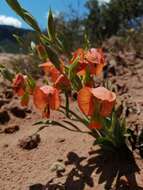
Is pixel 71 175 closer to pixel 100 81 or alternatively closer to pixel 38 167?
pixel 38 167

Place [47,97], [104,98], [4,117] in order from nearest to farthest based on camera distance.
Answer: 1. [104,98]
2. [47,97]
3. [4,117]

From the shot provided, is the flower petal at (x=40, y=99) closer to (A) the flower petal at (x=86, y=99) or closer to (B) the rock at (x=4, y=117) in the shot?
(A) the flower petal at (x=86, y=99)

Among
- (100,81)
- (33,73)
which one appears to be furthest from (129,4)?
(100,81)

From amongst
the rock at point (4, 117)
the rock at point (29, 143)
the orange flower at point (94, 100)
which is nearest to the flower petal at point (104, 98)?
the orange flower at point (94, 100)

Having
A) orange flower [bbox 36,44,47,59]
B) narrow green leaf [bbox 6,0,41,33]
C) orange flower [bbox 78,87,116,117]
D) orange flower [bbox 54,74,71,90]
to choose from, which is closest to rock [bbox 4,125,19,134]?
A: orange flower [bbox 36,44,47,59]

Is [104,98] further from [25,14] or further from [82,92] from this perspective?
[25,14]

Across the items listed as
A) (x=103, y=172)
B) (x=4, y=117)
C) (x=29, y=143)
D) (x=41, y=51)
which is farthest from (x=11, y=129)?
(x=103, y=172)
